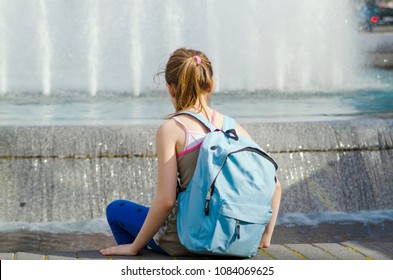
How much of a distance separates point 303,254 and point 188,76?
0.88 m

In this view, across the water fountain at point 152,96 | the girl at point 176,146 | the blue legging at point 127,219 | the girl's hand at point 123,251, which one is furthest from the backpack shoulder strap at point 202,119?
the water fountain at point 152,96

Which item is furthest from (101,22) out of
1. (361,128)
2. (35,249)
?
(35,249)

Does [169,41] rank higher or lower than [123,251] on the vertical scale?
lower

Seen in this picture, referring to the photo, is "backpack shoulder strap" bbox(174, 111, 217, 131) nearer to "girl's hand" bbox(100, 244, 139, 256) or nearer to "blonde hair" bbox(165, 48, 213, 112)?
"blonde hair" bbox(165, 48, 213, 112)

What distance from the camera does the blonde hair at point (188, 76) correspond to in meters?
3.72

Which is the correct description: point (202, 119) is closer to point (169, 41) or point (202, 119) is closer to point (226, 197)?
point (226, 197)

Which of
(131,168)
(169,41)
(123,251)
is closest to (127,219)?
(123,251)

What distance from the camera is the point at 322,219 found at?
611cm

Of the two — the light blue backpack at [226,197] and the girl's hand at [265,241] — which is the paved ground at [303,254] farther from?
the light blue backpack at [226,197]

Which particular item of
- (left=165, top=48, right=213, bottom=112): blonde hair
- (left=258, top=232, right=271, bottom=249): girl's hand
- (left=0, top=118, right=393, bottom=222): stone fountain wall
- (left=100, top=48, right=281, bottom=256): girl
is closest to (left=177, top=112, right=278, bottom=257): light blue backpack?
(left=100, top=48, right=281, bottom=256): girl

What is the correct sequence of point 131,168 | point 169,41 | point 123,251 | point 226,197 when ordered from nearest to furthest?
point 226,197 → point 123,251 → point 131,168 → point 169,41

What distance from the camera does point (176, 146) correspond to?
12.2 ft

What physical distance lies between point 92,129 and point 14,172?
1.82 ft
